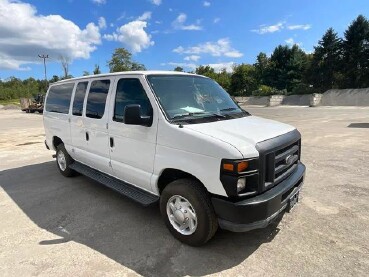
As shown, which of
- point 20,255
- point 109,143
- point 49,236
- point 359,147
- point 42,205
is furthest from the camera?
point 359,147

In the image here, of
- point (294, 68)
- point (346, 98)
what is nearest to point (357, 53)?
point (346, 98)

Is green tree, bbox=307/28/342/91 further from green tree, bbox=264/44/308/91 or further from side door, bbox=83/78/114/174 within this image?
side door, bbox=83/78/114/174

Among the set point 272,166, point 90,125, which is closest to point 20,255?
point 90,125

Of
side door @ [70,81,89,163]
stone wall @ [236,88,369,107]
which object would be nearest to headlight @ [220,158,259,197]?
side door @ [70,81,89,163]

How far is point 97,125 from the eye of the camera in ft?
16.4

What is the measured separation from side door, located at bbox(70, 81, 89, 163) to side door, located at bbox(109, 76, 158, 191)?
112 centimetres

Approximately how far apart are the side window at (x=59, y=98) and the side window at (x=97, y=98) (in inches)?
39.5

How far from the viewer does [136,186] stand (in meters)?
4.45

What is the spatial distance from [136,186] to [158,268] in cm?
143

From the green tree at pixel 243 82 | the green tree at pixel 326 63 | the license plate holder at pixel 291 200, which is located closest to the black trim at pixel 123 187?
the license plate holder at pixel 291 200

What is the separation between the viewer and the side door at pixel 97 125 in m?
4.83

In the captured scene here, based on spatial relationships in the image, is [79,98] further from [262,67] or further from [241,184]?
[262,67]

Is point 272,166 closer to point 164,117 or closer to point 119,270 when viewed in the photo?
point 164,117

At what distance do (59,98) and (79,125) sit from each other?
53.2 inches
